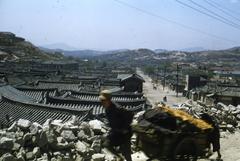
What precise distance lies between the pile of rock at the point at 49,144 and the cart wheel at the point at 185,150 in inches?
68.2

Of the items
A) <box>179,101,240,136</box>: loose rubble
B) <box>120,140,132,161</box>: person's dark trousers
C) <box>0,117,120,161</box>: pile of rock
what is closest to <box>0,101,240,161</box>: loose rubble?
<box>0,117,120,161</box>: pile of rock

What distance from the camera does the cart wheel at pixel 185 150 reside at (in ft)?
29.8

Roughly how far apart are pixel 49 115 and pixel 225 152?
8.48 m

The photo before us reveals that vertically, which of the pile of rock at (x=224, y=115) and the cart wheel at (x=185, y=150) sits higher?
the cart wheel at (x=185, y=150)

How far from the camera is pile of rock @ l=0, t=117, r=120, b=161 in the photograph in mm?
9133

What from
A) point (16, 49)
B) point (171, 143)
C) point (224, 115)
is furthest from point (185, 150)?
point (16, 49)

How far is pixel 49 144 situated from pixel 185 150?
141 inches

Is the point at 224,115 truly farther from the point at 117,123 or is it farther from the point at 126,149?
the point at 117,123

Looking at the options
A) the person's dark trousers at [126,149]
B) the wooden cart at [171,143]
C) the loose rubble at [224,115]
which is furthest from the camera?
the loose rubble at [224,115]

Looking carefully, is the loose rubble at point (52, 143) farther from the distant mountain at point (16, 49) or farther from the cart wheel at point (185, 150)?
the distant mountain at point (16, 49)

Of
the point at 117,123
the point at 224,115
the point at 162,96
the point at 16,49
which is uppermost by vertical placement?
the point at 117,123

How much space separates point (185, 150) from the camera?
927cm

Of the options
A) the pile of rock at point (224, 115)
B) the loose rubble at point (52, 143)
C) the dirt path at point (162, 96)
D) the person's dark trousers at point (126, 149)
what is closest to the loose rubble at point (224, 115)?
the pile of rock at point (224, 115)

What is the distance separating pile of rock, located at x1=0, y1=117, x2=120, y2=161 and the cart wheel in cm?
173
